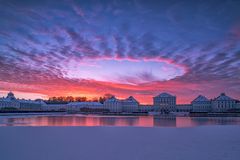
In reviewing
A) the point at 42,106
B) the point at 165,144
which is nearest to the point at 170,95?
the point at 42,106

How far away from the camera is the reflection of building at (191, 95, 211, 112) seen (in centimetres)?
12459

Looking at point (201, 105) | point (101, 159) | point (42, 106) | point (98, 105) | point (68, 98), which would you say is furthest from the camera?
point (68, 98)

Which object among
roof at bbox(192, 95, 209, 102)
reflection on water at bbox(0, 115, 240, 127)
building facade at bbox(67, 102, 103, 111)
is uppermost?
roof at bbox(192, 95, 209, 102)

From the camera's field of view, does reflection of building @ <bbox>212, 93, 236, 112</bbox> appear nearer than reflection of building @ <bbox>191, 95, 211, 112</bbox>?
Yes

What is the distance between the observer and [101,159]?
11.0 m

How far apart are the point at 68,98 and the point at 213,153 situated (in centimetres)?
17769

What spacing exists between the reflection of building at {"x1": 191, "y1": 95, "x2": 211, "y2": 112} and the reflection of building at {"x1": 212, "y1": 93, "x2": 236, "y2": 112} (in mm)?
4353

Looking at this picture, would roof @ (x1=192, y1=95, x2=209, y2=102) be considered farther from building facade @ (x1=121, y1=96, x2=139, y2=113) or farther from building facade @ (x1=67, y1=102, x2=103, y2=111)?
building facade @ (x1=67, y1=102, x2=103, y2=111)

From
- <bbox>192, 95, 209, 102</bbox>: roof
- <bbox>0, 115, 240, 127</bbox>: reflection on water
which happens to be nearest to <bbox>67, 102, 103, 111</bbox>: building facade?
<bbox>192, 95, 209, 102</bbox>: roof

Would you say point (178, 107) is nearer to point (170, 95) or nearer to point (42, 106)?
point (170, 95)

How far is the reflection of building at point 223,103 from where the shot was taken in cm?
11736

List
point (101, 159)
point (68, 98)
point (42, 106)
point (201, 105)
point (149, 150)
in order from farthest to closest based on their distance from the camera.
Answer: point (68, 98) → point (42, 106) → point (201, 105) → point (149, 150) → point (101, 159)

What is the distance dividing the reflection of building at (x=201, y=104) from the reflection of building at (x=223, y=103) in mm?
4353

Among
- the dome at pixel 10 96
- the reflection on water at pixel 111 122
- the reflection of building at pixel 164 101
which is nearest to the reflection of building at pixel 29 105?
the dome at pixel 10 96
